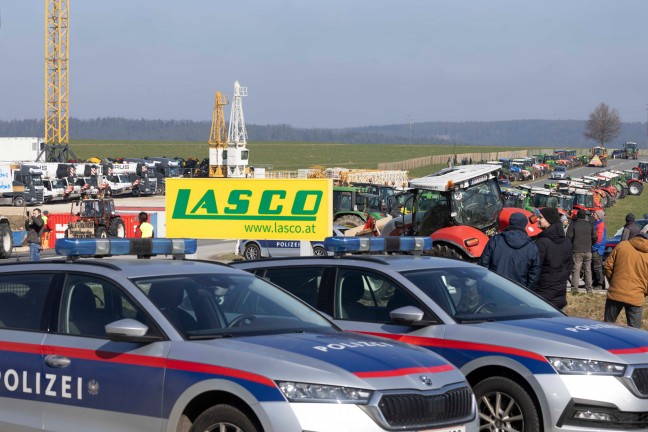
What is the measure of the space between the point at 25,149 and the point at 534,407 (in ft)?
280

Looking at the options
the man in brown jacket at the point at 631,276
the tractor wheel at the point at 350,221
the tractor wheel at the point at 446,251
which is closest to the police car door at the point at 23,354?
the man in brown jacket at the point at 631,276

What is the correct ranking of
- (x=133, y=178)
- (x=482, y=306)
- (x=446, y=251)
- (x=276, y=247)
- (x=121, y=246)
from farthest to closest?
(x=133, y=178), (x=276, y=247), (x=446, y=251), (x=482, y=306), (x=121, y=246)

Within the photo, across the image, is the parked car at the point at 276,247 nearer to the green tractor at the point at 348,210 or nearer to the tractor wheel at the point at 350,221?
the tractor wheel at the point at 350,221

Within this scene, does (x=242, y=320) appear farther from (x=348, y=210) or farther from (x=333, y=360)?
(x=348, y=210)

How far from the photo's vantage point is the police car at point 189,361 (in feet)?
→ 19.4

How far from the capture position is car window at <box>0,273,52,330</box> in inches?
278

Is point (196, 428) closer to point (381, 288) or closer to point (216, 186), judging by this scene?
point (381, 288)

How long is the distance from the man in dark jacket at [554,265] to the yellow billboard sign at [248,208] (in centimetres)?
753

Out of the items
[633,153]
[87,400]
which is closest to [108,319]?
[87,400]

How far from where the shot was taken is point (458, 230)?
62.5ft

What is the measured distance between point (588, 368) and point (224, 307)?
254cm

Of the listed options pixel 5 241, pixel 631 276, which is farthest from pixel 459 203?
pixel 5 241

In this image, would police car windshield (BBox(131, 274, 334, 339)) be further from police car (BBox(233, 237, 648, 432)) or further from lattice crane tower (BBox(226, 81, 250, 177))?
lattice crane tower (BBox(226, 81, 250, 177))

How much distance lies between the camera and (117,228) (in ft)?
137
